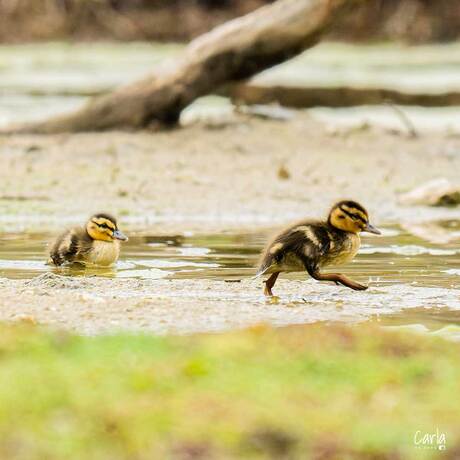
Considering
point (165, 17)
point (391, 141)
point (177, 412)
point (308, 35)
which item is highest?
point (165, 17)

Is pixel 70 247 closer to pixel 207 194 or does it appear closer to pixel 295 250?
pixel 295 250

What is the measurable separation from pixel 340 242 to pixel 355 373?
8.61ft

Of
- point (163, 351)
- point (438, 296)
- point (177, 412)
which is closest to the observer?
point (177, 412)

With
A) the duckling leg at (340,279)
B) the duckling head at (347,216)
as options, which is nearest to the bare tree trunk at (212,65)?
the duckling head at (347,216)

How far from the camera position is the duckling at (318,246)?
688 centimetres

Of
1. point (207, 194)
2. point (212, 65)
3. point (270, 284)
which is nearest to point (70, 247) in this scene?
point (270, 284)

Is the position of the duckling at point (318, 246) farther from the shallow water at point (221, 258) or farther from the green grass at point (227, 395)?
the green grass at point (227, 395)

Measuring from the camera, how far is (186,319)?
5973 mm

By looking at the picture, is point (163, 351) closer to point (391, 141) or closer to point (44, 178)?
point (44, 178)

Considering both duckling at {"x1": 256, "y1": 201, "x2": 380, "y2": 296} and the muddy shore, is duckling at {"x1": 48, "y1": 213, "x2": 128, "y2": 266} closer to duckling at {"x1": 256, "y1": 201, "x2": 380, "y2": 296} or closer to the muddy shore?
the muddy shore

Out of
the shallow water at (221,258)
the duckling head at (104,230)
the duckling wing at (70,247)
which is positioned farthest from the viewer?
the duckling head at (104,230)

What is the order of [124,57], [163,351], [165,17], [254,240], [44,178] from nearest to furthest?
[163,351] → [254,240] → [44,178] → [124,57] → [165,17]

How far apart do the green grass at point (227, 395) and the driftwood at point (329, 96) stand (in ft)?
41.9

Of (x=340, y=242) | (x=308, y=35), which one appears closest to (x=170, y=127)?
(x=308, y=35)
